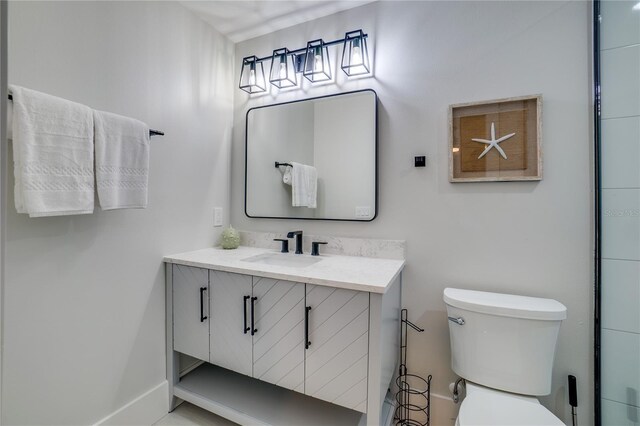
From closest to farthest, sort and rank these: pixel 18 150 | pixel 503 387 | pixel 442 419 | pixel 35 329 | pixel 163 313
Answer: pixel 18 150 < pixel 35 329 < pixel 503 387 < pixel 442 419 < pixel 163 313

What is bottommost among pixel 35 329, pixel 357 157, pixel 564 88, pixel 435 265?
pixel 35 329

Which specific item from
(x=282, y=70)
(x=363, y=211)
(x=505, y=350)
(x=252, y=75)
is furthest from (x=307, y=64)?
(x=505, y=350)

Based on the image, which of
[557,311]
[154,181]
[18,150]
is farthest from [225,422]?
[557,311]

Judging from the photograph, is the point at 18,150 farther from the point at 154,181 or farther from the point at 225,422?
the point at 225,422

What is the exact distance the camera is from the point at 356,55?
1753 millimetres

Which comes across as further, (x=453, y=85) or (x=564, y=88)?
(x=453, y=85)

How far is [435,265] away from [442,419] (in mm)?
821

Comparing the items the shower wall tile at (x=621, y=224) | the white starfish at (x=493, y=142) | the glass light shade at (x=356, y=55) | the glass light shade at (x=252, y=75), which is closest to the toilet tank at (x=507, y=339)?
the shower wall tile at (x=621, y=224)

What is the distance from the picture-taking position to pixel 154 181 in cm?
166

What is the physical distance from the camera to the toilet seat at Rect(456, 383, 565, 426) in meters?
1.11

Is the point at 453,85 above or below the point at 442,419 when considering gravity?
above

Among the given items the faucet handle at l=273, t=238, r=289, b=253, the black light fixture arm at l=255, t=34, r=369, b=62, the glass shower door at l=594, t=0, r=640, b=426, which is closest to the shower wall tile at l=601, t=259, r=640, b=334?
the glass shower door at l=594, t=0, r=640, b=426

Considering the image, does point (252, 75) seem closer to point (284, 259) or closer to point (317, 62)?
point (317, 62)

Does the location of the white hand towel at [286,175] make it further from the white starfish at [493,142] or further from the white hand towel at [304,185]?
the white starfish at [493,142]
